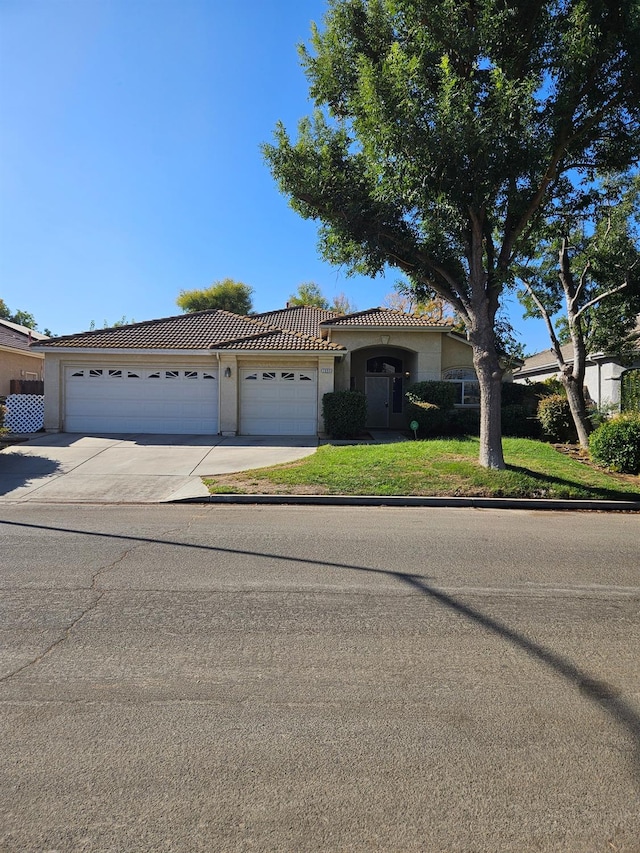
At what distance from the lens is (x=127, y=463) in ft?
41.4

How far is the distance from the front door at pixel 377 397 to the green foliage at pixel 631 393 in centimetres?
834

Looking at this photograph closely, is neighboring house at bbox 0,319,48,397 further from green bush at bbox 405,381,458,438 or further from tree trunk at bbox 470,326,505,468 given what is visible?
tree trunk at bbox 470,326,505,468

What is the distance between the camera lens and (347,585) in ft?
16.4

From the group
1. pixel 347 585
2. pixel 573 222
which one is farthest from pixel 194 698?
pixel 573 222

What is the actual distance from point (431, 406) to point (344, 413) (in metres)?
3.21

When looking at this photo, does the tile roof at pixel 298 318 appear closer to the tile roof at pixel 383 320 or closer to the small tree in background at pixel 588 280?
the tile roof at pixel 383 320

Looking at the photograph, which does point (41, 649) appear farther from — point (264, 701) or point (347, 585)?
point (347, 585)

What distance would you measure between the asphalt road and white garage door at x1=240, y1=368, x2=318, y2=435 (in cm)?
1170

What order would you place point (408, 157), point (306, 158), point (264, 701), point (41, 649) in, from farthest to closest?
point (306, 158)
point (408, 157)
point (41, 649)
point (264, 701)

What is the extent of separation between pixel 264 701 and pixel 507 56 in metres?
11.3

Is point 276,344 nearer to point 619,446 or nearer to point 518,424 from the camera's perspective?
point 518,424

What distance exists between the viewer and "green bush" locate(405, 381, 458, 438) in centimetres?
1764

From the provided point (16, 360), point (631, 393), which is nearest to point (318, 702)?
point (631, 393)

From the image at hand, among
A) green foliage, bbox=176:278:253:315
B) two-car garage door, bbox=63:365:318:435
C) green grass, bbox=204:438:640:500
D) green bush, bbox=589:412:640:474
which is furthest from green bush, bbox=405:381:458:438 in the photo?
green foliage, bbox=176:278:253:315
